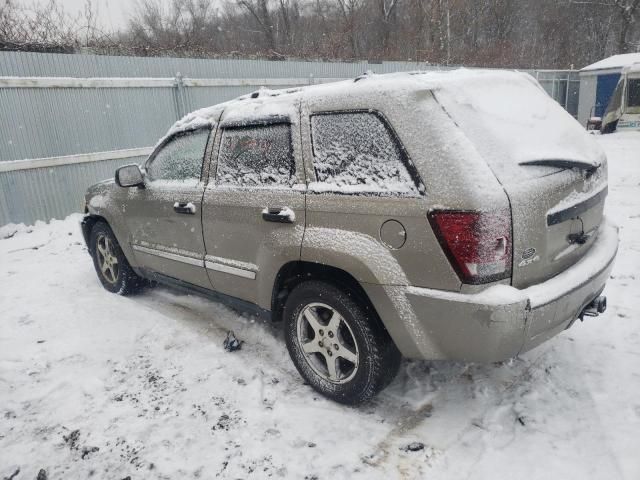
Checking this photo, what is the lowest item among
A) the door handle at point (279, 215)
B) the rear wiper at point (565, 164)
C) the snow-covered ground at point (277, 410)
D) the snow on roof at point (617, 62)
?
the snow-covered ground at point (277, 410)

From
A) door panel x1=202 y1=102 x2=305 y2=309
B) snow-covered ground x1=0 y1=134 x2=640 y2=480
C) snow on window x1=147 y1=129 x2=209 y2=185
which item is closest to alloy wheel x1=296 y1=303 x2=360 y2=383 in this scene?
snow-covered ground x1=0 y1=134 x2=640 y2=480

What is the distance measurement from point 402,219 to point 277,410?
4.67ft

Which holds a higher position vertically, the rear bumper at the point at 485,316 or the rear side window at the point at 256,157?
the rear side window at the point at 256,157

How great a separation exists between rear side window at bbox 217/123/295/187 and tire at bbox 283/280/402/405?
0.71 m

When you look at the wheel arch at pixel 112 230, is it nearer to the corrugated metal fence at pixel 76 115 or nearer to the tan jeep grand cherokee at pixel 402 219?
the tan jeep grand cherokee at pixel 402 219

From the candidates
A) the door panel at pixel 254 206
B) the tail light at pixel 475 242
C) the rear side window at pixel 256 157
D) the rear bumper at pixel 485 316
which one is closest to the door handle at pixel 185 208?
the door panel at pixel 254 206

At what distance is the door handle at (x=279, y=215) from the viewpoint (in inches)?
108

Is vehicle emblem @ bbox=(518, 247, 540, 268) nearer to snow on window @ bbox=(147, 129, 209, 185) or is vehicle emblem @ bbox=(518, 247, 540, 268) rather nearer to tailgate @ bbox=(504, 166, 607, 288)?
tailgate @ bbox=(504, 166, 607, 288)

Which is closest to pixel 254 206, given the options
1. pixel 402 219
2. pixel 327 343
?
pixel 327 343

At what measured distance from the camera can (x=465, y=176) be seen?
6.88ft

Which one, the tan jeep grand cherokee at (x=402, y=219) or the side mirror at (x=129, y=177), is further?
the side mirror at (x=129, y=177)

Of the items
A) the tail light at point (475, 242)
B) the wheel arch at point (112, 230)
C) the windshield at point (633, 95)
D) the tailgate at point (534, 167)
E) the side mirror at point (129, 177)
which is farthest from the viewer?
the windshield at point (633, 95)

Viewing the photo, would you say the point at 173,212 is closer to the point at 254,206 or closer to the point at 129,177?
the point at 129,177

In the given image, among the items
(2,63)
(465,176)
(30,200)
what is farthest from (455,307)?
(2,63)
